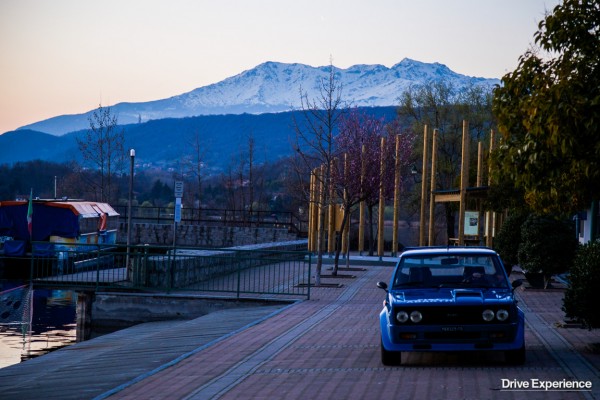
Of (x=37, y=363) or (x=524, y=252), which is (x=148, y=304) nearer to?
(x=37, y=363)

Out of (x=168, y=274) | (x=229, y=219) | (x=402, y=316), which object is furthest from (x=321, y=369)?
(x=229, y=219)

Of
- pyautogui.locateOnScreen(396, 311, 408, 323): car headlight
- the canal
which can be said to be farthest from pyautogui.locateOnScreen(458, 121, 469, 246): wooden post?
pyautogui.locateOnScreen(396, 311, 408, 323): car headlight

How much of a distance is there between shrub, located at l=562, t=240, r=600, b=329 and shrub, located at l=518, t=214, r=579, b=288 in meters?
11.2

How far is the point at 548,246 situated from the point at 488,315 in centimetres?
1358

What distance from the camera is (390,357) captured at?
43.6 ft

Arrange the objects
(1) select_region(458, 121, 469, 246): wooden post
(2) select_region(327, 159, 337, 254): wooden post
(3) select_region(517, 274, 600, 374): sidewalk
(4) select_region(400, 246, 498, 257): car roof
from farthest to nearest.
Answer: (1) select_region(458, 121, 469, 246): wooden post
(2) select_region(327, 159, 337, 254): wooden post
(3) select_region(517, 274, 600, 374): sidewalk
(4) select_region(400, 246, 498, 257): car roof

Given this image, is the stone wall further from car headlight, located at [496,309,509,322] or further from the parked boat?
car headlight, located at [496,309,509,322]

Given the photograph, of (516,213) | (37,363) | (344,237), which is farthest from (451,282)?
(344,237)

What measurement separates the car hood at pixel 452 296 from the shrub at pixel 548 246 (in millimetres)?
12939

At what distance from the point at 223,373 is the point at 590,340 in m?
6.21

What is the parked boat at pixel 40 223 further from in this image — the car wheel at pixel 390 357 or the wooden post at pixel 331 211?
the car wheel at pixel 390 357

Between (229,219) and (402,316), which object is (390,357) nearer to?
(402,316)

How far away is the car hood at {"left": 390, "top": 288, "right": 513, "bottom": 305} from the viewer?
1281 cm

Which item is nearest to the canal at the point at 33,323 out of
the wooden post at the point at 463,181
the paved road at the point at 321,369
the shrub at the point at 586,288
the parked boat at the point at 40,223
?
the paved road at the point at 321,369
